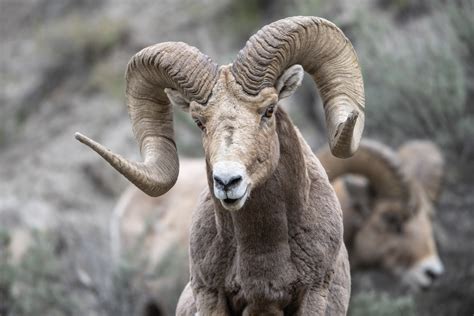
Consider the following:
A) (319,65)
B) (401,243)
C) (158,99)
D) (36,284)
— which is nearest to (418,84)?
(401,243)

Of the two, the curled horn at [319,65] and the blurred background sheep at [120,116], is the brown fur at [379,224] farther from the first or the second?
the curled horn at [319,65]

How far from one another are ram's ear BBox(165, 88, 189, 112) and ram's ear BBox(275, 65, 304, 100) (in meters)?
0.59

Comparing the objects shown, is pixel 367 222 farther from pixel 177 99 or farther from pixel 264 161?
pixel 264 161

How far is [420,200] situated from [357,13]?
213 inches

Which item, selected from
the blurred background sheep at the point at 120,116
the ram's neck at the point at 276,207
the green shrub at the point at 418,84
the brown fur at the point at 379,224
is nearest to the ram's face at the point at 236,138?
the ram's neck at the point at 276,207

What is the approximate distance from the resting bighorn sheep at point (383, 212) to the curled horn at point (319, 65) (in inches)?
200

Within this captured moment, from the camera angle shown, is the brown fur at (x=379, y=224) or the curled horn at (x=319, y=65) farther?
the brown fur at (x=379, y=224)

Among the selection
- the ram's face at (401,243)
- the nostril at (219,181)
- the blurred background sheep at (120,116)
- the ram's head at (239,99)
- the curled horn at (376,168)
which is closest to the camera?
the nostril at (219,181)

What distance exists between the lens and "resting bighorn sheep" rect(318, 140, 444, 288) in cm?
1173

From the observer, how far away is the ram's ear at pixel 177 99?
6469 millimetres

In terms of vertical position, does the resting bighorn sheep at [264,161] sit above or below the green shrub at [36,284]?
above

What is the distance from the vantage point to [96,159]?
19234 millimetres

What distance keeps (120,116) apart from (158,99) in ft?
41.6

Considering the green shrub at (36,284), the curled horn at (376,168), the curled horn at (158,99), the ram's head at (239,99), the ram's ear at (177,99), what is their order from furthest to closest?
1. the curled horn at (376,168)
2. the green shrub at (36,284)
3. the ram's ear at (177,99)
4. the curled horn at (158,99)
5. the ram's head at (239,99)
